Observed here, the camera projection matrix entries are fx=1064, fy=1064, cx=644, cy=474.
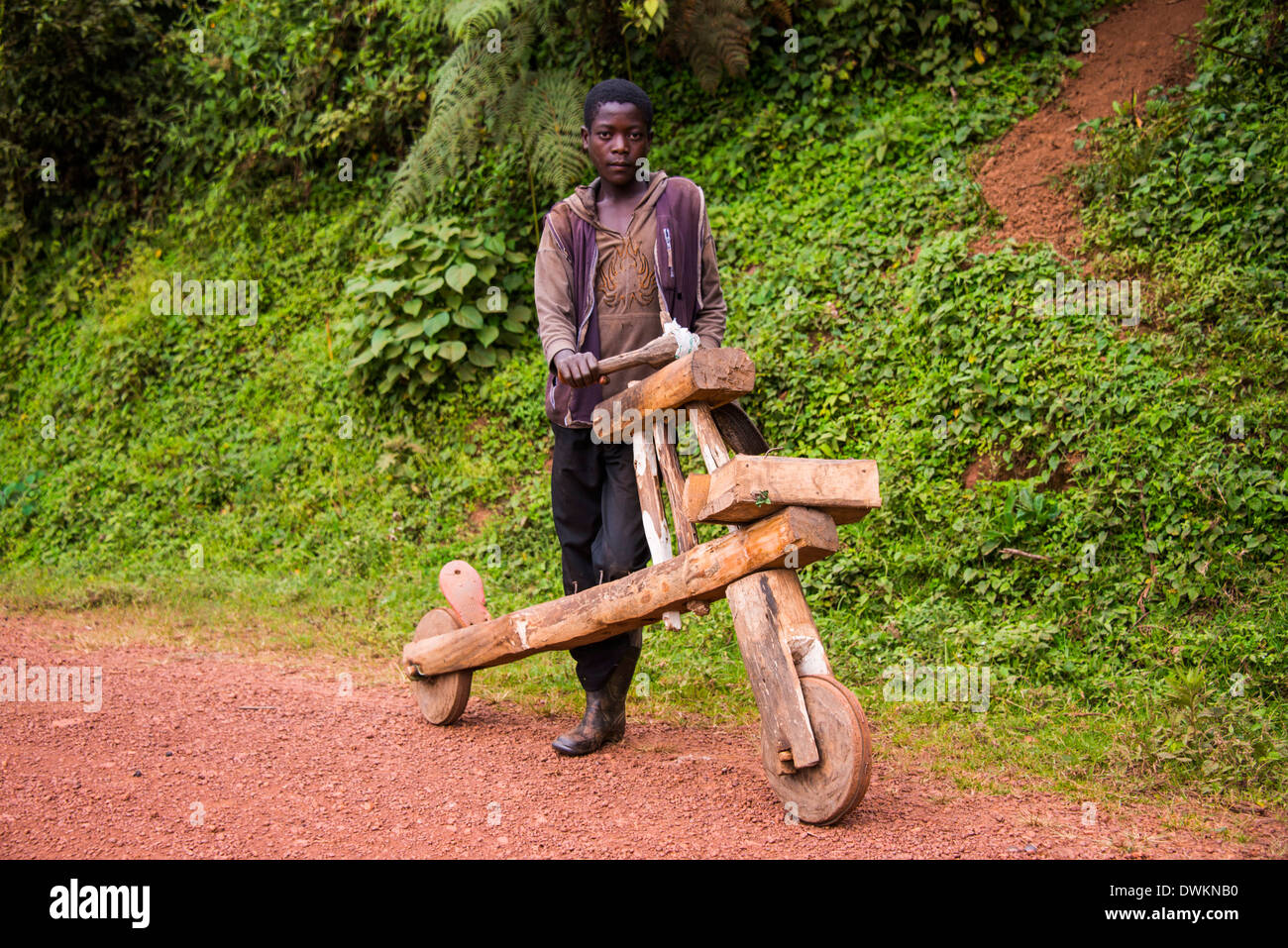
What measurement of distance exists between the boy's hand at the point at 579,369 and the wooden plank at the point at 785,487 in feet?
2.12

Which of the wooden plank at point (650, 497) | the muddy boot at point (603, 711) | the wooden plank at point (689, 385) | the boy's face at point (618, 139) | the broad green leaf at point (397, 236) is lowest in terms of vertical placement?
the muddy boot at point (603, 711)

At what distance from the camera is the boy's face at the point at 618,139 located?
4047 mm

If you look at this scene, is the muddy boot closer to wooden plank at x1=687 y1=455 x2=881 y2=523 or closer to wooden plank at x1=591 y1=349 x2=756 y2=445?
wooden plank at x1=591 y1=349 x2=756 y2=445

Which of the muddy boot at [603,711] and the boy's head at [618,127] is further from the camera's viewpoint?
the muddy boot at [603,711]

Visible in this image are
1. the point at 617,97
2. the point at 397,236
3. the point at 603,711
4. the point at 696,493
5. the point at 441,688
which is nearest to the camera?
the point at 696,493

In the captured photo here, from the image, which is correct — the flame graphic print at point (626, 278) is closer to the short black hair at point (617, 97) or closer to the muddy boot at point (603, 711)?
the short black hair at point (617, 97)

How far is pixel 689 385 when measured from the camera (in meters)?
3.60
